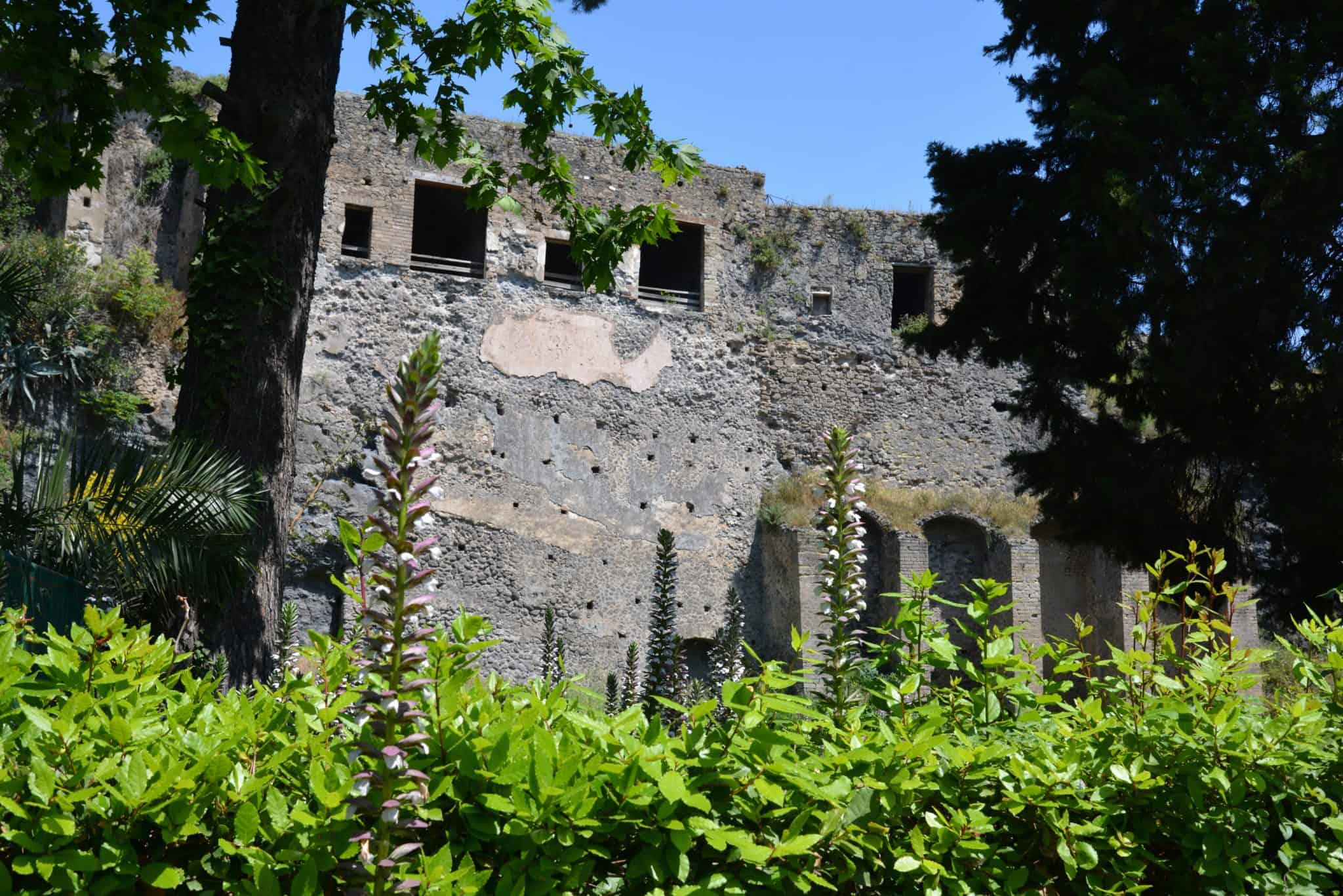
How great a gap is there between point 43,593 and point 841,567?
4.14m

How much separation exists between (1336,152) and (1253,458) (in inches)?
104

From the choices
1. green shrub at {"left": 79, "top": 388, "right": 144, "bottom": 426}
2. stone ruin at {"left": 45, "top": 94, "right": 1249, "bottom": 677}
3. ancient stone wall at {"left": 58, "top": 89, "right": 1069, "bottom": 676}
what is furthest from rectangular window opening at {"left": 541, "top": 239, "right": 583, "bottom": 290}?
green shrub at {"left": 79, "top": 388, "right": 144, "bottom": 426}

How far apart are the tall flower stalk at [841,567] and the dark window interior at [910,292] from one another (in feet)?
53.5

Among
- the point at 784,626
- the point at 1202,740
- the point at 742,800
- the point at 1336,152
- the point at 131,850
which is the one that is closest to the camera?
the point at 131,850

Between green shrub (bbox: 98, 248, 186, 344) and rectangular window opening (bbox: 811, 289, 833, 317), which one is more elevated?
rectangular window opening (bbox: 811, 289, 833, 317)

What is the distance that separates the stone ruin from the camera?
16.7m

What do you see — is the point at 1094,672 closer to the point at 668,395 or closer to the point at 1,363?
the point at 668,395

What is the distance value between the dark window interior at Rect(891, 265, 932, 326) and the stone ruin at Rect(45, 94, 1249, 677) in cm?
14

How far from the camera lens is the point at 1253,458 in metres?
10.8

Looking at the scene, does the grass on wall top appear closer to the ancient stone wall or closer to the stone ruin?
the stone ruin

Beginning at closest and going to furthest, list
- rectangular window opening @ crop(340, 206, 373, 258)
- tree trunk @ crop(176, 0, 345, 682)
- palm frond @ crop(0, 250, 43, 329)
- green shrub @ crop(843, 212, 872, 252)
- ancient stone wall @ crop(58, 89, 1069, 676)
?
tree trunk @ crop(176, 0, 345, 682)
palm frond @ crop(0, 250, 43, 329)
ancient stone wall @ crop(58, 89, 1069, 676)
rectangular window opening @ crop(340, 206, 373, 258)
green shrub @ crop(843, 212, 872, 252)

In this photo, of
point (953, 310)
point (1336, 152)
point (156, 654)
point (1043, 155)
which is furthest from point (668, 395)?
point (156, 654)

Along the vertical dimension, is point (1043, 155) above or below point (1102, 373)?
above

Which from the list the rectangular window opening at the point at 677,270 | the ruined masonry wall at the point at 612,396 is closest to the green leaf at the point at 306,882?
the ruined masonry wall at the point at 612,396
